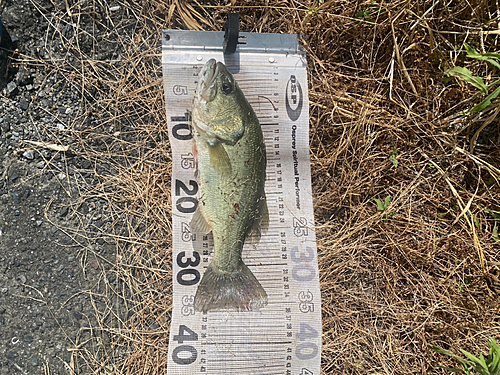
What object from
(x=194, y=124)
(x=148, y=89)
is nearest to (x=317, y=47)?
(x=194, y=124)

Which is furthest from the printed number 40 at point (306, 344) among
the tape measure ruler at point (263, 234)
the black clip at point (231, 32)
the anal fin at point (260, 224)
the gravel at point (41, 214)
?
the black clip at point (231, 32)

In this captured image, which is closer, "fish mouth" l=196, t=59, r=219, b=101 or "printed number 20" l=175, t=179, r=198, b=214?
"fish mouth" l=196, t=59, r=219, b=101

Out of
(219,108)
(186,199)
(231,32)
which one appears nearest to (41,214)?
(186,199)

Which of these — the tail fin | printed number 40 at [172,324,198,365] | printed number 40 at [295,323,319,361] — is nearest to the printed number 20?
the tail fin

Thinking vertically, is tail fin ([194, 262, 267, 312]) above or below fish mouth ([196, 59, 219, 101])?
below

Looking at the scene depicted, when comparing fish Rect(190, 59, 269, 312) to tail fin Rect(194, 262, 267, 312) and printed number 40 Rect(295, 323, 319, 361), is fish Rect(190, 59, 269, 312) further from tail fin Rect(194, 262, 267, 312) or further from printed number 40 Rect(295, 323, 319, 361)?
printed number 40 Rect(295, 323, 319, 361)

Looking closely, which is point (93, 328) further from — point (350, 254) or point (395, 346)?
point (395, 346)

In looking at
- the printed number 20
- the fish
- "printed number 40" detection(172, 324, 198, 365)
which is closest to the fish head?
the fish

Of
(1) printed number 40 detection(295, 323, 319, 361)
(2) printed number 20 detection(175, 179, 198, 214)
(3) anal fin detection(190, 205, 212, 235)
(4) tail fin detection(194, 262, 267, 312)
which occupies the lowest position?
(1) printed number 40 detection(295, 323, 319, 361)
